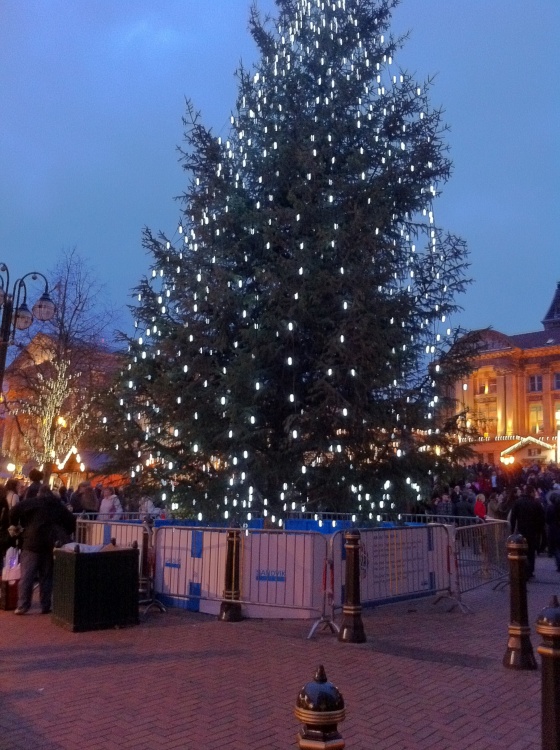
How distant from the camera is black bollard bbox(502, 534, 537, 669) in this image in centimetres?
732

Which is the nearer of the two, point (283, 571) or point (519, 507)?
point (283, 571)

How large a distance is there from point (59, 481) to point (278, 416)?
22882mm

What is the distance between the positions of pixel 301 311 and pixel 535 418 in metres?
68.2

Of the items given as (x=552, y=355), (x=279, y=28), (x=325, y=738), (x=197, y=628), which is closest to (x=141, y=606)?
(x=197, y=628)

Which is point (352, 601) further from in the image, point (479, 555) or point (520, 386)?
point (520, 386)

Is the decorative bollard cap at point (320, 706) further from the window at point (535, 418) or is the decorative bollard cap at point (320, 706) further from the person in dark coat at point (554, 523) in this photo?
the window at point (535, 418)

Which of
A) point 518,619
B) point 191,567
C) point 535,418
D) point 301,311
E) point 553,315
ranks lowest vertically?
point 518,619

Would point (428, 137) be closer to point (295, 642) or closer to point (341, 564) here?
point (341, 564)

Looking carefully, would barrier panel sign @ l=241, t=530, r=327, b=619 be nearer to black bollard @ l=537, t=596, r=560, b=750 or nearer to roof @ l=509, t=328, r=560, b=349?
black bollard @ l=537, t=596, r=560, b=750

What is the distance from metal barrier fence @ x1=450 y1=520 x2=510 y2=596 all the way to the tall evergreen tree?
1.78m

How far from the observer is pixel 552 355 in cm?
7569

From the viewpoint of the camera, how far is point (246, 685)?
6684 mm

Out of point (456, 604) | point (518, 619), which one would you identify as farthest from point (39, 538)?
point (518, 619)

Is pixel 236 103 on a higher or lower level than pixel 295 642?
higher
